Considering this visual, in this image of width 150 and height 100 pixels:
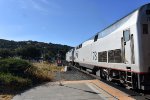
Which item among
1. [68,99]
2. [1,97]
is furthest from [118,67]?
[1,97]

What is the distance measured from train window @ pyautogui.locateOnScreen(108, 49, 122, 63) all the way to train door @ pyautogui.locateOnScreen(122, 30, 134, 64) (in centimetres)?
79

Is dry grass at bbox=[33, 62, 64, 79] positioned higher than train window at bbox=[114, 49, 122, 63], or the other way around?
train window at bbox=[114, 49, 122, 63]

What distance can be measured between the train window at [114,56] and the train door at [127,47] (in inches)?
31.3

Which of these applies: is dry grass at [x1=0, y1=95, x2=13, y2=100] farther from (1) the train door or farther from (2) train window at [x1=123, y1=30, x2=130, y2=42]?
(2) train window at [x1=123, y1=30, x2=130, y2=42]

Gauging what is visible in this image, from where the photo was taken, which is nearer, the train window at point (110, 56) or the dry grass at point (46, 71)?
the train window at point (110, 56)

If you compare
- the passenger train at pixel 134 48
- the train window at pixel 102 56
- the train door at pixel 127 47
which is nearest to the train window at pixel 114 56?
the passenger train at pixel 134 48

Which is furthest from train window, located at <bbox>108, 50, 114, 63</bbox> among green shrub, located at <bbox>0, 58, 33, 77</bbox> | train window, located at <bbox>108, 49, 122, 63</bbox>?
green shrub, located at <bbox>0, 58, 33, 77</bbox>

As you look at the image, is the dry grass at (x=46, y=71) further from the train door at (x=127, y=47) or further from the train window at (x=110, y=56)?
the train door at (x=127, y=47)

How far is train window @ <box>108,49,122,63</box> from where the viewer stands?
45.2 ft

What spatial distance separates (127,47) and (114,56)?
7.75ft

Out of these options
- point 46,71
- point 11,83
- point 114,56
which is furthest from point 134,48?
point 46,71

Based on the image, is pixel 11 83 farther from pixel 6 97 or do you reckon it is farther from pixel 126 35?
pixel 126 35

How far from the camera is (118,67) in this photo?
546 inches

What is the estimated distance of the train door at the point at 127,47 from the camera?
39.0ft
